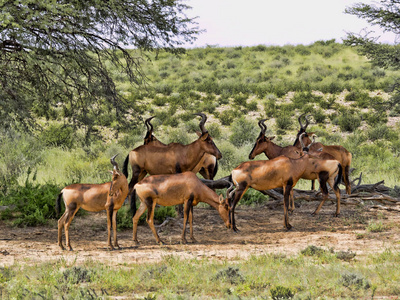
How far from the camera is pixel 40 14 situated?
31.8 feet

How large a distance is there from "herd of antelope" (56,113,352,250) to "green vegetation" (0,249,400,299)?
4.28 ft

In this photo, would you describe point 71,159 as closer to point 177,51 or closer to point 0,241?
point 177,51

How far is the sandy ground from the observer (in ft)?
25.3

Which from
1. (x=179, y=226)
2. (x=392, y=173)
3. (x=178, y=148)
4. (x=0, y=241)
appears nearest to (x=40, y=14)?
(x=178, y=148)

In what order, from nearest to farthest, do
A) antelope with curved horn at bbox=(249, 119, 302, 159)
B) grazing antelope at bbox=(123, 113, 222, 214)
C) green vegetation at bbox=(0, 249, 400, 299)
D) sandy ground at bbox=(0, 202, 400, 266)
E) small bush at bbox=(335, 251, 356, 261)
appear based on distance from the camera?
1. green vegetation at bbox=(0, 249, 400, 299)
2. small bush at bbox=(335, 251, 356, 261)
3. sandy ground at bbox=(0, 202, 400, 266)
4. grazing antelope at bbox=(123, 113, 222, 214)
5. antelope with curved horn at bbox=(249, 119, 302, 159)

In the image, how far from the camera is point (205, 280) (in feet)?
19.9

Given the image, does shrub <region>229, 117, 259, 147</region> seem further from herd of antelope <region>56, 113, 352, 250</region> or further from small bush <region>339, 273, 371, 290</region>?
small bush <region>339, 273, 371, 290</region>

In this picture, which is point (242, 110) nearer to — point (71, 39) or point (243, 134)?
point (243, 134)

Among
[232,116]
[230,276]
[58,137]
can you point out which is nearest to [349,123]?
[232,116]

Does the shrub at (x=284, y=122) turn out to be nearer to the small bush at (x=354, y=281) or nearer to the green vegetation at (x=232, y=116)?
the green vegetation at (x=232, y=116)

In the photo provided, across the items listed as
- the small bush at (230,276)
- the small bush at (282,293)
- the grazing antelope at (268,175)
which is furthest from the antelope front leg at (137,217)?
the small bush at (282,293)

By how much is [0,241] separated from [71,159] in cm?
994

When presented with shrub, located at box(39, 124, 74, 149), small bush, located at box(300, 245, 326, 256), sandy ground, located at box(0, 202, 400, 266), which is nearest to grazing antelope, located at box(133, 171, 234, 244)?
sandy ground, located at box(0, 202, 400, 266)

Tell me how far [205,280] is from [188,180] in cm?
259
